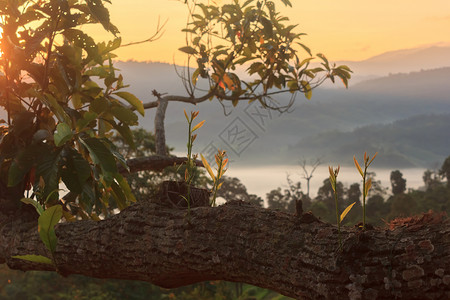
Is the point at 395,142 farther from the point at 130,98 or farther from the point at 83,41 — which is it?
the point at 83,41

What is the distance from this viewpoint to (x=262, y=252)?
167 centimetres

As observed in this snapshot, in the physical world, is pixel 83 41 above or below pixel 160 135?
above

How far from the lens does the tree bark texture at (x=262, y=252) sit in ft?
4.62

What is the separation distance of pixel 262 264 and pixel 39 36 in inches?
63.1

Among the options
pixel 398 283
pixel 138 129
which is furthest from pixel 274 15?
pixel 138 129

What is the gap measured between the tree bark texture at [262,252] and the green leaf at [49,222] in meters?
0.18

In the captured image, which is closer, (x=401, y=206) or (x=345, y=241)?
(x=345, y=241)

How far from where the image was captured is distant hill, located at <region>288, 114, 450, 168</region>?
131m

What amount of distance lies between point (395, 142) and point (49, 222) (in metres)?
151

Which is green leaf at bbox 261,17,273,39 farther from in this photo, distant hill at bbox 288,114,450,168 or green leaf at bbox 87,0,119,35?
distant hill at bbox 288,114,450,168

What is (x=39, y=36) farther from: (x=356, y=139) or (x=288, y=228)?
(x=356, y=139)

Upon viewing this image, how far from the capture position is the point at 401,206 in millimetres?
12133

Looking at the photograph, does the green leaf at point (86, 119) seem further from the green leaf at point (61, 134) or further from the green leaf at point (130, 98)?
the green leaf at point (130, 98)

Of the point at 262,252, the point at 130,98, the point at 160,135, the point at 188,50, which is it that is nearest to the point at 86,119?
the point at 130,98
